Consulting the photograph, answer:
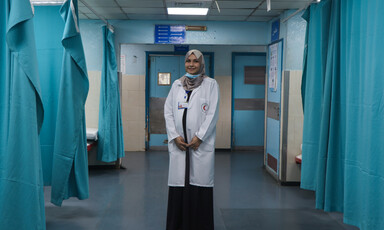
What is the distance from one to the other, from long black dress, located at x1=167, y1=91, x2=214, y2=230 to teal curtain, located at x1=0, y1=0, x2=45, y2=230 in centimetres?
114

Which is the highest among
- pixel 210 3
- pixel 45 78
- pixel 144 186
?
pixel 210 3

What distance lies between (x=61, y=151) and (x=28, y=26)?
112 cm

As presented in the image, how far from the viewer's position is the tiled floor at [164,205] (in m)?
2.93

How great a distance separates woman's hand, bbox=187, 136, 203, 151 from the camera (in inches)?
100

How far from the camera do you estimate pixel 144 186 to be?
13.6ft

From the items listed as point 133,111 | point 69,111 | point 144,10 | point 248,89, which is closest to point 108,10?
point 144,10

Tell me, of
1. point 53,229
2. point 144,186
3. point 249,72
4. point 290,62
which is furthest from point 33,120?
point 249,72

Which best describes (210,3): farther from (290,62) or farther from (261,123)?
(261,123)

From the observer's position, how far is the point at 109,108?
4.59m

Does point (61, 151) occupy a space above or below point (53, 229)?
above

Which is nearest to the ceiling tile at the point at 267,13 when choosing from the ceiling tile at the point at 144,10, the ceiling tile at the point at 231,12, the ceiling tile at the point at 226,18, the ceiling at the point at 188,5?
the ceiling at the point at 188,5

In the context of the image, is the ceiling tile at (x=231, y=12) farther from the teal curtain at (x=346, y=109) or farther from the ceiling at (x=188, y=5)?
the teal curtain at (x=346, y=109)

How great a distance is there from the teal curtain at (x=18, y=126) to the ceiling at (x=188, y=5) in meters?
2.14

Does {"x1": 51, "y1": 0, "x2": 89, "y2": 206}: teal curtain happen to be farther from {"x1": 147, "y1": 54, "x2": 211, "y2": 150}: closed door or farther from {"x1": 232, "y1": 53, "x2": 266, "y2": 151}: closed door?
{"x1": 232, "y1": 53, "x2": 266, "y2": 151}: closed door
